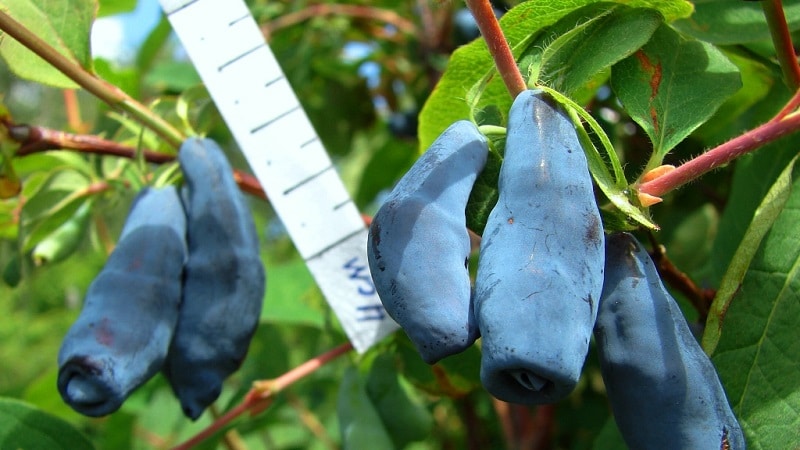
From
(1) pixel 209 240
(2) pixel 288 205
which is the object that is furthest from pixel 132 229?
(2) pixel 288 205

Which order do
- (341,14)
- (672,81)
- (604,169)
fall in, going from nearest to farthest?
(604,169) → (672,81) → (341,14)

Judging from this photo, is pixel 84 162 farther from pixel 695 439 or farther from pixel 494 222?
pixel 695 439

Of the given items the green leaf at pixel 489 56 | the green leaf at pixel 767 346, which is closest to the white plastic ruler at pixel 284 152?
the green leaf at pixel 489 56

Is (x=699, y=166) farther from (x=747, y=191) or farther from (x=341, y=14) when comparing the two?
(x=341, y=14)

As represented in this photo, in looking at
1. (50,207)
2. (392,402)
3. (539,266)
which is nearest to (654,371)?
(539,266)

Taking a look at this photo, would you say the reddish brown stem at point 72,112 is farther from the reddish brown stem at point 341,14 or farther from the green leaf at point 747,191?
the green leaf at point 747,191
